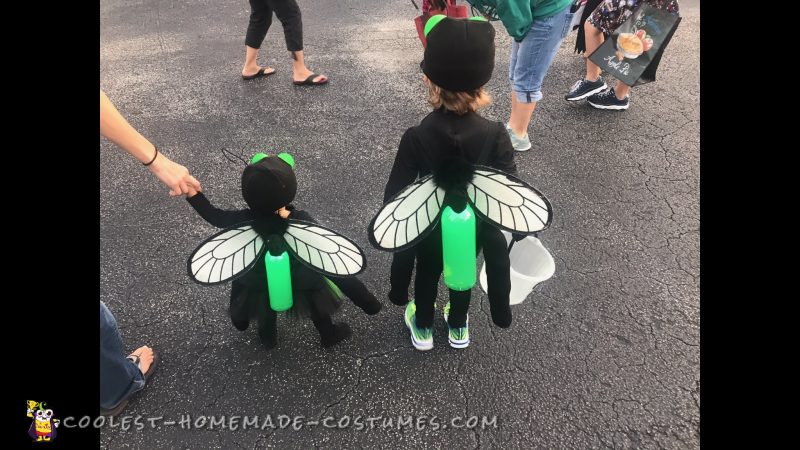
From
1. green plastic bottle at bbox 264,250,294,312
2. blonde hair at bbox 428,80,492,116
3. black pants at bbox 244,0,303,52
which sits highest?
blonde hair at bbox 428,80,492,116

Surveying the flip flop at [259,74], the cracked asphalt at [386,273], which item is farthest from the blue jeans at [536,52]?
the flip flop at [259,74]

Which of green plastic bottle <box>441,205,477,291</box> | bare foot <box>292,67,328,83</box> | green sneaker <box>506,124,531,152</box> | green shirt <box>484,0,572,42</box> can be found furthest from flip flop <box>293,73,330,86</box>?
green plastic bottle <box>441,205,477,291</box>

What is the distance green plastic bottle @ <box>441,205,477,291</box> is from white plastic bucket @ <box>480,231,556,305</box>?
264 mm

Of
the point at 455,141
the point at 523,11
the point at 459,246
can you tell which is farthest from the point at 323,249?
the point at 523,11

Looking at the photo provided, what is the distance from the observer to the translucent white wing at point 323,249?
1.65 metres

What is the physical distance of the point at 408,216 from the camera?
164cm

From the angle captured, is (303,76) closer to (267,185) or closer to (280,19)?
(280,19)

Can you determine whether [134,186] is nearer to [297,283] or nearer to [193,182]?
[193,182]

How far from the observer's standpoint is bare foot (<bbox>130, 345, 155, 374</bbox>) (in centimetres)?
203

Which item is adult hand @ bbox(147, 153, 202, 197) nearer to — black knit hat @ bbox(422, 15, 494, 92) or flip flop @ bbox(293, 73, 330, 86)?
black knit hat @ bbox(422, 15, 494, 92)

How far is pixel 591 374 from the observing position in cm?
203

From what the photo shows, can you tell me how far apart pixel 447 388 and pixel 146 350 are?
1.35 m

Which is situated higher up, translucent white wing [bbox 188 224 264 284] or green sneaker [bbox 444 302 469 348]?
translucent white wing [bbox 188 224 264 284]
